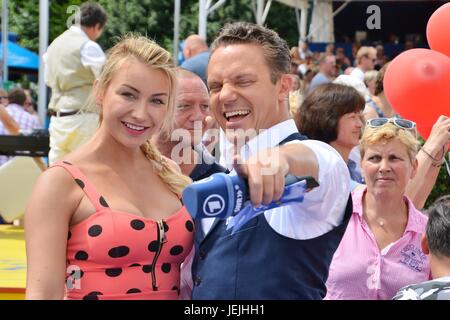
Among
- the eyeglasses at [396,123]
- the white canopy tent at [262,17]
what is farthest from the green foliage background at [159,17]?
the eyeglasses at [396,123]

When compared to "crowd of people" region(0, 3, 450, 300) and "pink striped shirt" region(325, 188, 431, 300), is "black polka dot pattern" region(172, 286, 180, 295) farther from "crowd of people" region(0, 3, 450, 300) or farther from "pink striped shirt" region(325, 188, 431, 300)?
"pink striped shirt" region(325, 188, 431, 300)

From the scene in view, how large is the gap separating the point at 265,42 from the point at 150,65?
13.7 inches

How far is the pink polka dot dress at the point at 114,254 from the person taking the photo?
230 centimetres

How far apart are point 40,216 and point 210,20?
80.4 feet

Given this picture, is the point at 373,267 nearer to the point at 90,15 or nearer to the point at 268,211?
the point at 268,211

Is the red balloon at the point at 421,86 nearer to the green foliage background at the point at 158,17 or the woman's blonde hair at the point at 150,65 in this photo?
the woman's blonde hair at the point at 150,65

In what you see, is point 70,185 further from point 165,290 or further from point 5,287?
point 5,287

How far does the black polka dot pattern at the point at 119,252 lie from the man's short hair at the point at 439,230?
3.14 ft

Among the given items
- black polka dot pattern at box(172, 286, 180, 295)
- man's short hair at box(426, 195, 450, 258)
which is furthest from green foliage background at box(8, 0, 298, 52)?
→ black polka dot pattern at box(172, 286, 180, 295)

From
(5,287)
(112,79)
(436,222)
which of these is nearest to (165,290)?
(112,79)

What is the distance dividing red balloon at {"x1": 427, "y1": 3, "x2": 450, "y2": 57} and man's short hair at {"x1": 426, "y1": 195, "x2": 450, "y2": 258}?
221 centimetres

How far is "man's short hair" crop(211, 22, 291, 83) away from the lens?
2.30 meters

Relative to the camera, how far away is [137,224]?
7.70ft

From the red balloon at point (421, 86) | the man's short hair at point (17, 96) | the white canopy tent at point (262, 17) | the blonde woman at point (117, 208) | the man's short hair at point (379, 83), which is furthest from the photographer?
the man's short hair at point (17, 96)
